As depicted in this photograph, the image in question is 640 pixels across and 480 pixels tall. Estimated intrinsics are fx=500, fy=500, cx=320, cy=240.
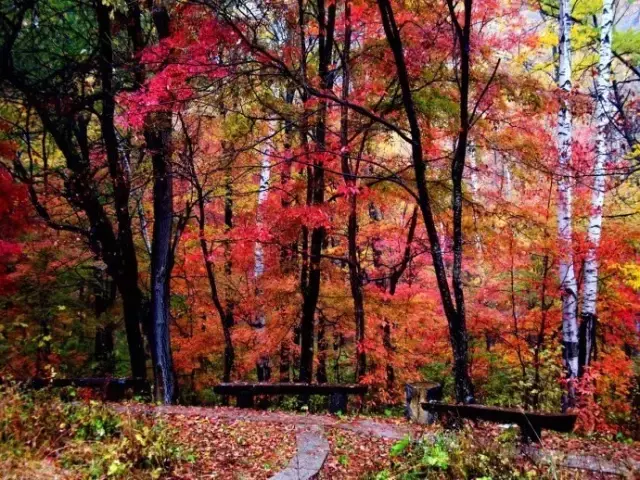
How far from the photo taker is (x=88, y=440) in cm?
499

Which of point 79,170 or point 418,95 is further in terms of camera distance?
point 79,170

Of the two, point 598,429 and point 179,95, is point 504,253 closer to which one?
point 598,429

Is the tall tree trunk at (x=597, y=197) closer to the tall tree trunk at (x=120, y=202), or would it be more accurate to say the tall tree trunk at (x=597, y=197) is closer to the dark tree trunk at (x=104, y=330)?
the tall tree trunk at (x=120, y=202)

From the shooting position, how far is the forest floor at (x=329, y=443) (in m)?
4.90

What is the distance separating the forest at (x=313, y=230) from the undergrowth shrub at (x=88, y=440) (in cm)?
3

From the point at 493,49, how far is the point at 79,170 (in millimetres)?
8327

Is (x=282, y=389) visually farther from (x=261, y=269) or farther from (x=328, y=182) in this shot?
(x=261, y=269)

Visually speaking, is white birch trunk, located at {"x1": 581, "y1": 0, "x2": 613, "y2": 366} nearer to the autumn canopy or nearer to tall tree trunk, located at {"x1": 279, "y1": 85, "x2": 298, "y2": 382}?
the autumn canopy

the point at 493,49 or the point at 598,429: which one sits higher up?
the point at 493,49

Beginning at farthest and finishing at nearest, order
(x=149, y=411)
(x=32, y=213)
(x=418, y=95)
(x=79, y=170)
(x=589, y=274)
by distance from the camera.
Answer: (x=32, y=213), (x=79, y=170), (x=589, y=274), (x=418, y=95), (x=149, y=411)

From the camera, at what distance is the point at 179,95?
22.7 feet

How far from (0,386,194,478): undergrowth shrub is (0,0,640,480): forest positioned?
29mm

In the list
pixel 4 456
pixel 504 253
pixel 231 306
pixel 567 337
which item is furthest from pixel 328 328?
pixel 4 456

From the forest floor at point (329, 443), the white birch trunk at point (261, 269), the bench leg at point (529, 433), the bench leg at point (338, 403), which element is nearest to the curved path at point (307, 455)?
the forest floor at point (329, 443)
